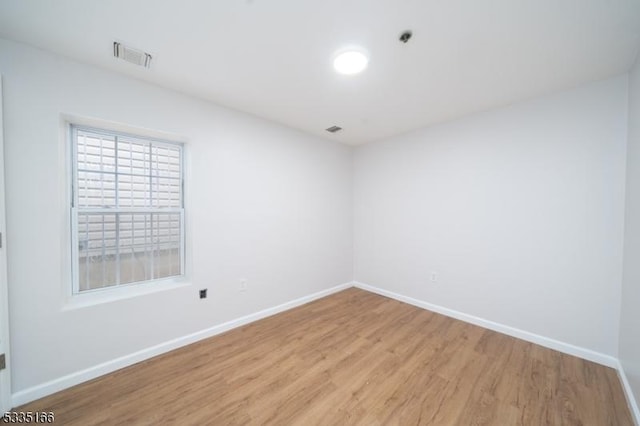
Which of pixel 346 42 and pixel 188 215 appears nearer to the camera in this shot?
pixel 346 42

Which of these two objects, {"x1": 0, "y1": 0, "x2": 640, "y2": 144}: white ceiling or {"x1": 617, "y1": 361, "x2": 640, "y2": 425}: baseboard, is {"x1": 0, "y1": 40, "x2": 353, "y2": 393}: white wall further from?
{"x1": 617, "y1": 361, "x2": 640, "y2": 425}: baseboard

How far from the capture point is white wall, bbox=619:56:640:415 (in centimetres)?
163

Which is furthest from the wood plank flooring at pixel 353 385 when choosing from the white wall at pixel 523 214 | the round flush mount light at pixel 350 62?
the round flush mount light at pixel 350 62

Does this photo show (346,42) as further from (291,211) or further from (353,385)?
(353,385)

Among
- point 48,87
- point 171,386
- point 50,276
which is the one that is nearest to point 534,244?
point 171,386

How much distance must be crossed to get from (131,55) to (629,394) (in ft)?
14.5

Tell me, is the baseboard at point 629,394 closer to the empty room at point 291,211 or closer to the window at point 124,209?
the empty room at point 291,211

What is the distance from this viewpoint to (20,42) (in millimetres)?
1637

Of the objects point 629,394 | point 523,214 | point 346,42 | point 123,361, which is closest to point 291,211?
point 346,42

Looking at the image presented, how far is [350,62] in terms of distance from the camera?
5.98 ft

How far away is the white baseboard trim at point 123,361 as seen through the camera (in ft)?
5.46

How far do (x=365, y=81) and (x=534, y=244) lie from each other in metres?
2.36

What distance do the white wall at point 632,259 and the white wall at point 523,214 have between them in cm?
13

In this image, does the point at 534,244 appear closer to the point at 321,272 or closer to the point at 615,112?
the point at 615,112
